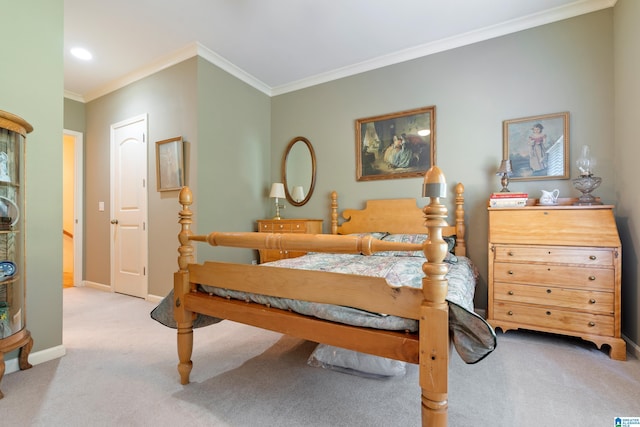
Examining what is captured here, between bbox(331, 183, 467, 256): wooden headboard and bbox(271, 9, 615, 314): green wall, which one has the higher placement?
bbox(271, 9, 615, 314): green wall

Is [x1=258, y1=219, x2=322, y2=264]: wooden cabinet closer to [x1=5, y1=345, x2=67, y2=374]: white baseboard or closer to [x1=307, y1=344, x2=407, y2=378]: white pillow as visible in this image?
[x1=307, y1=344, x2=407, y2=378]: white pillow

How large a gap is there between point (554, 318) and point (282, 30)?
3.38 meters

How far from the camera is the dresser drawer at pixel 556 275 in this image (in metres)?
1.98

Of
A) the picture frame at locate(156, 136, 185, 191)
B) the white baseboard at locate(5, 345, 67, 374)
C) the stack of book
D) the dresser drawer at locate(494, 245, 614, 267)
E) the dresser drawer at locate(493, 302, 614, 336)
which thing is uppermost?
the picture frame at locate(156, 136, 185, 191)

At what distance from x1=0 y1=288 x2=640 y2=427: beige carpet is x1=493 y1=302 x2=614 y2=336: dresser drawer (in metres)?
0.16

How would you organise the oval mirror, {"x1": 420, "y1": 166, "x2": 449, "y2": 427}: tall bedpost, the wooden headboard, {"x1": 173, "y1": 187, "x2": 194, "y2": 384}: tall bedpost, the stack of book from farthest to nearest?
the oval mirror, the wooden headboard, the stack of book, {"x1": 173, "y1": 187, "x2": 194, "y2": 384}: tall bedpost, {"x1": 420, "y1": 166, "x2": 449, "y2": 427}: tall bedpost

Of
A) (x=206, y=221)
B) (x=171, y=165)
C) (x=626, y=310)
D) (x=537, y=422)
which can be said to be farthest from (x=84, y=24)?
(x=626, y=310)

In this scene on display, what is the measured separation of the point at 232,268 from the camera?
1450mm

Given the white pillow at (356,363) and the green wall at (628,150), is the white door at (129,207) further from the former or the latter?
the green wall at (628,150)

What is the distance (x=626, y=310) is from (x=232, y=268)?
2909 mm

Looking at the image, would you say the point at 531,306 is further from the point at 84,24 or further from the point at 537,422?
the point at 84,24

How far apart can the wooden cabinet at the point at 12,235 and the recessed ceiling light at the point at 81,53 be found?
1.88 m

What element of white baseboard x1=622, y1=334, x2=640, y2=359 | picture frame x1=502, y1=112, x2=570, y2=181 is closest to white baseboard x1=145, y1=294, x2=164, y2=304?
picture frame x1=502, y1=112, x2=570, y2=181

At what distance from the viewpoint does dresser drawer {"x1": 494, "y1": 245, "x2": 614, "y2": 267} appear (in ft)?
6.50
